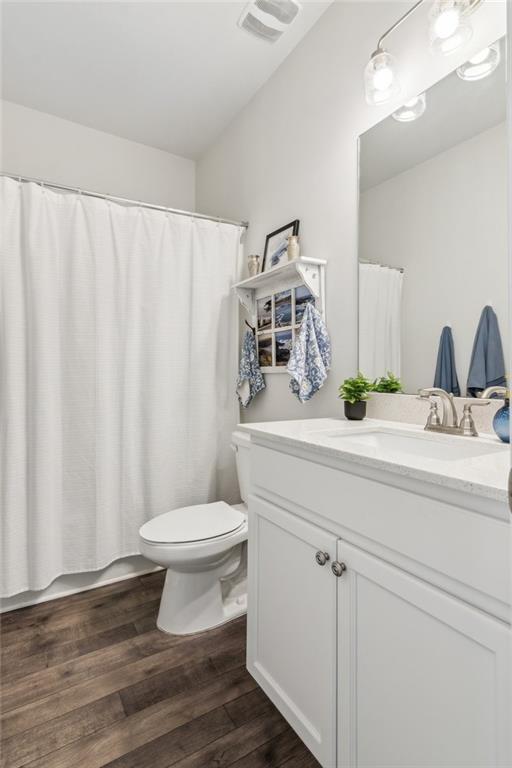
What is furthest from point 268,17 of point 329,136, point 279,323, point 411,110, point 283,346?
point 283,346

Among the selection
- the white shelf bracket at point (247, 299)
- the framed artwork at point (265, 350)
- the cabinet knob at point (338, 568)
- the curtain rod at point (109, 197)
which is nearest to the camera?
the cabinet knob at point (338, 568)

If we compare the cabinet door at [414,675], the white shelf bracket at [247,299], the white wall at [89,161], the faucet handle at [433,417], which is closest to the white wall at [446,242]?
the faucet handle at [433,417]

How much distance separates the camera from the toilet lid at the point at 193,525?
1571 millimetres

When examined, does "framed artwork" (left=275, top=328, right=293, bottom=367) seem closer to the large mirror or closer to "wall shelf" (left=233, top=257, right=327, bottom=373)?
"wall shelf" (left=233, top=257, right=327, bottom=373)

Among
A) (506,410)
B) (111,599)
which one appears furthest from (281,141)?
(111,599)

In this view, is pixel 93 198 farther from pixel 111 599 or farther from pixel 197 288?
pixel 111 599

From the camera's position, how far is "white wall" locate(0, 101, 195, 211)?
232 cm

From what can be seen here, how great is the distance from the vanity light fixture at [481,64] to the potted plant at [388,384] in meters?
0.94

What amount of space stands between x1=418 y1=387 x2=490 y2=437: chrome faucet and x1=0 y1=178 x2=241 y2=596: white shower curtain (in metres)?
1.31

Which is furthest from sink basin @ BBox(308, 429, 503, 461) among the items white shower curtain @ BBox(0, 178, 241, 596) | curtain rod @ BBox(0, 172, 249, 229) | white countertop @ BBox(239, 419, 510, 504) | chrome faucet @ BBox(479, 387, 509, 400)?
curtain rod @ BBox(0, 172, 249, 229)

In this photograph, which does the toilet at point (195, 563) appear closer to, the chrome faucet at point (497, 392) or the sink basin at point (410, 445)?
the sink basin at point (410, 445)

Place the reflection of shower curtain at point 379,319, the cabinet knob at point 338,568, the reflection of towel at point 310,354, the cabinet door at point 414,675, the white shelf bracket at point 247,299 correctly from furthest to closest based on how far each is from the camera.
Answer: the white shelf bracket at point 247,299
the reflection of towel at point 310,354
the reflection of shower curtain at point 379,319
the cabinet knob at point 338,568
the cabinet door at point 414,675

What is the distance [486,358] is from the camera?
1167mm

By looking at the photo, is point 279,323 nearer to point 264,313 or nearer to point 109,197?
point 264,313
